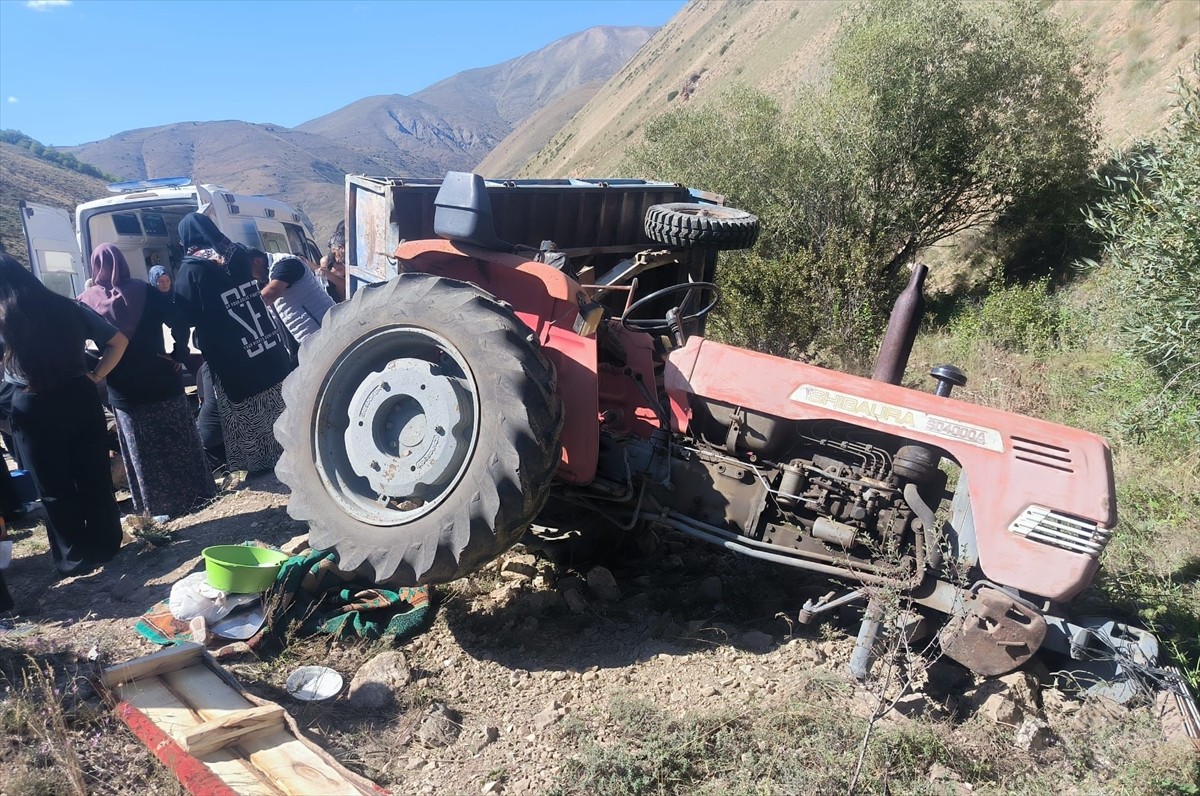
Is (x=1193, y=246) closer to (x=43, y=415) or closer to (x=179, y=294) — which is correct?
(x=179, y=294)

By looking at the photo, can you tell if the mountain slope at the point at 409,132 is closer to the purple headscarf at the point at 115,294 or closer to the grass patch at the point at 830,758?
the purple headscarf at the point at 115,294

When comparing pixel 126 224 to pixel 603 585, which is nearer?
pixel 603 585

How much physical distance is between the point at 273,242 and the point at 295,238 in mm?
580

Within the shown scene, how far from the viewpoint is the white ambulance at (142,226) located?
31.9 feet

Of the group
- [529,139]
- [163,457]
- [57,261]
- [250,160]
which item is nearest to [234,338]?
[163,457]

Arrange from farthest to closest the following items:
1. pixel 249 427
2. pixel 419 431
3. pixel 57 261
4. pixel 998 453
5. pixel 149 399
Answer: pixel 57 261, pixel 249 427, pixel 149 399, pixel 419 431, pixel 998 453

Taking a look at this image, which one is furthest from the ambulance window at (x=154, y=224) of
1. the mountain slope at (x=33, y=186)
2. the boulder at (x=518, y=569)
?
the mountain slope at (x=33, y=186)

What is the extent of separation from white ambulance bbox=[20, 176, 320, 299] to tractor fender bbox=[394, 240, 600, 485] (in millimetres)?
7272

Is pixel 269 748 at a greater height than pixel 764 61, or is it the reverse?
pixel 764 61

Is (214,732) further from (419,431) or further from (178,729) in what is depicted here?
(419,431)

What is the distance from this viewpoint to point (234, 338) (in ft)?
19.1

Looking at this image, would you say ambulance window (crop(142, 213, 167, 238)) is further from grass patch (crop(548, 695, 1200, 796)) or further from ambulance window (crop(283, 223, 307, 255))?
grass patch (crop(548, 695, 1200, 796))

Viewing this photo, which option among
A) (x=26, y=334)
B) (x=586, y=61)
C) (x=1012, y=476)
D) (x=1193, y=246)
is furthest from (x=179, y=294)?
(x=586, y=61)

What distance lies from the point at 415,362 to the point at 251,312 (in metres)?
3.16
